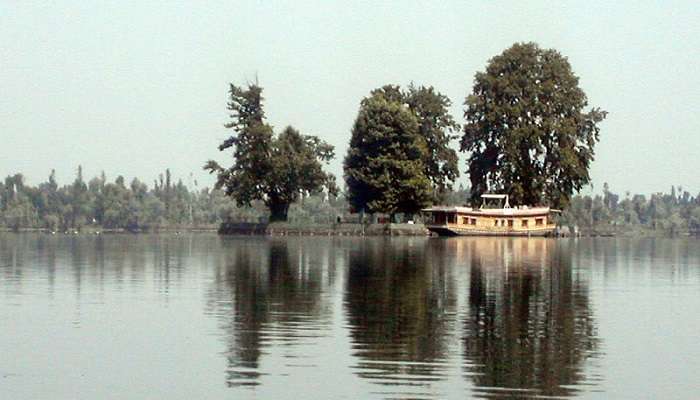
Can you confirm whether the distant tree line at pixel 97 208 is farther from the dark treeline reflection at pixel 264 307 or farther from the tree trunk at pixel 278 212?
the dark treeline reflection at pixel 264 307

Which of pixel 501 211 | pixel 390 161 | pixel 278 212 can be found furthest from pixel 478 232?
pixel 278 212

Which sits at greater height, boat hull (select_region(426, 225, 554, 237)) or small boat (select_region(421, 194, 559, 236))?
small boat (select_region(421, 194, 559, 236))

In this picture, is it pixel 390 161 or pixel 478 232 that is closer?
pixel 390 161

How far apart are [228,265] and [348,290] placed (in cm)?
1482

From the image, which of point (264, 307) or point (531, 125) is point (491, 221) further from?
point (264, 307)

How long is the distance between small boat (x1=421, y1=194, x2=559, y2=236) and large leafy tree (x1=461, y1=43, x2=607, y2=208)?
69.0 inches

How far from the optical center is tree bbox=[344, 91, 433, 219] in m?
102

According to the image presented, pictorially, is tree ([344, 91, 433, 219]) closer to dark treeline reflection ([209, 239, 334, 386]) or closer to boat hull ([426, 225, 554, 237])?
boat hull ([426, 225, 554, 237])

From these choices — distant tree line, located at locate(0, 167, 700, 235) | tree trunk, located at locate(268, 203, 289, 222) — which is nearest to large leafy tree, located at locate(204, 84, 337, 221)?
tree trunk, located at locate(268, 203, 289, 222)

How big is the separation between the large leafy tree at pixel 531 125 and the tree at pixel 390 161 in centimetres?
612

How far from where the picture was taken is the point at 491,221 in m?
108

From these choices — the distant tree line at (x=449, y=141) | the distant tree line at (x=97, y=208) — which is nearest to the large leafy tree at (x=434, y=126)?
the distant tree line at (x=449, y=141)

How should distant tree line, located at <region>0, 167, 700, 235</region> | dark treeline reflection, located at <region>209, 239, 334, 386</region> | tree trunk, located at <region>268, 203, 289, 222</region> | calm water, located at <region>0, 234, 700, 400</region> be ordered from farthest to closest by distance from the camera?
distant tree line, located at <region>0, 167, 700, 235</region> → tree trunk, located at <region>268, 203, 289, 222</region> → dark treeline reflection, located at <region>209, 239, 334, 386</region> → calm water, located at <region>0, 234, 700, 400</region>

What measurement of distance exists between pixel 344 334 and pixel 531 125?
274 ft
